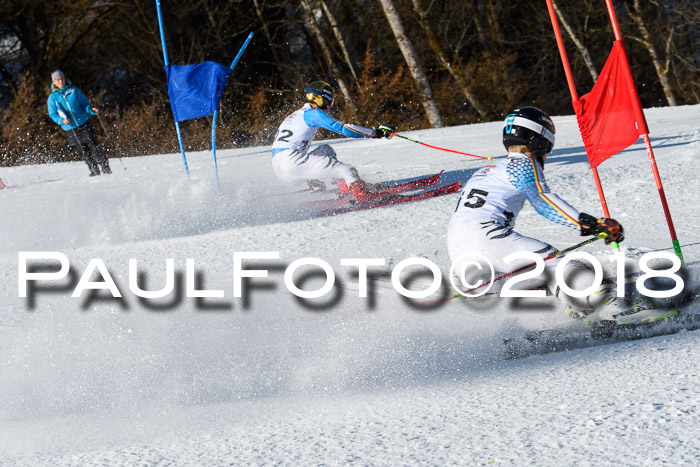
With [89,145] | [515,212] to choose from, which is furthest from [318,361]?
[89,145]

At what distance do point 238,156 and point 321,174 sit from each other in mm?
5037

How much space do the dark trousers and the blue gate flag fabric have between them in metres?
2.63

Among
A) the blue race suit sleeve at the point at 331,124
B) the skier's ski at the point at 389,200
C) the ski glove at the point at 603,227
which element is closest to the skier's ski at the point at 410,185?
the skier's ski at the point at 389,200

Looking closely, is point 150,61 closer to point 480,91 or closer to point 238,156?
point 480,91

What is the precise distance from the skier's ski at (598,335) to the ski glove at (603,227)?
1.51 ft

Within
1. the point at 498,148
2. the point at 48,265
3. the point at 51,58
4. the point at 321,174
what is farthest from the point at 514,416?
the point at 51,58

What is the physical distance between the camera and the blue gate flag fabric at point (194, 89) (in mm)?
9367

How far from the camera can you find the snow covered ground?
3.03m

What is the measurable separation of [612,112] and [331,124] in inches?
129

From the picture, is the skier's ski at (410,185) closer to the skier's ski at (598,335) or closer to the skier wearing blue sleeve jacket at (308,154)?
the skier wearing blue sleeve jacket at (308,154)

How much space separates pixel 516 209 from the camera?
14.6 ft

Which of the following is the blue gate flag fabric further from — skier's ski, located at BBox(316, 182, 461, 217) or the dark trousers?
the dark trousers

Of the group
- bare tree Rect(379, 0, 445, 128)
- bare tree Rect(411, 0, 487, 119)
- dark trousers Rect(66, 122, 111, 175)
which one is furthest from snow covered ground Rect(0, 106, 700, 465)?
bare tree Rect(411, 0, 487, 119)

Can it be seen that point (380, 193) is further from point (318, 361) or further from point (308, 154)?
point (318, 361)
